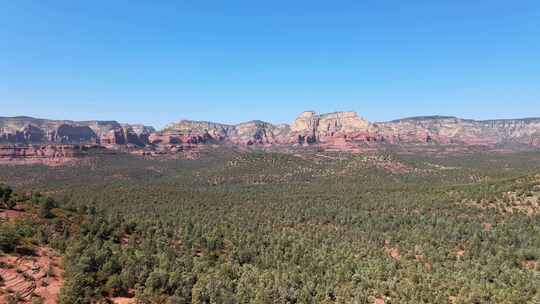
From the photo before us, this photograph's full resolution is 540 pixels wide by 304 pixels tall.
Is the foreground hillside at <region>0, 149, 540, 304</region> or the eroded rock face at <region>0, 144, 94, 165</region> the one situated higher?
the eroded rock face at <region>0, 144, 94, 165</region>

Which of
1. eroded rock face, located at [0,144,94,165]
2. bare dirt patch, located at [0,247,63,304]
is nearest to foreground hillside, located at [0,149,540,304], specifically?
bare dirt patch, located at [0,247,63,304]

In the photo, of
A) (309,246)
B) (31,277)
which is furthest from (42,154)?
(309,246)

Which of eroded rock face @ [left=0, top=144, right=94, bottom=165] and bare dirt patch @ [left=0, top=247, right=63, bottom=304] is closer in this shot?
bare dirt patch @ [left=0, top=247, right=63, bottom=304]

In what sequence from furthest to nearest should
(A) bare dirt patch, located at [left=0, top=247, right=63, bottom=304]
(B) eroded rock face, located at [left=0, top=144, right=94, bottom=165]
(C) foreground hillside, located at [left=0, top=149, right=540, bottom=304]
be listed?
(B) eroded rock face, located at [left=0, top=144, right=94, bottom=165], (C) foreground hillside, located at [left=0, top=149, right=540, bottom=304], (A) bare dirt patch, located at [left=0, top=247, right=63, bottom=304]

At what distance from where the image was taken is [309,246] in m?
50.7

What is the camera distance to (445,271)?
39.9 metres

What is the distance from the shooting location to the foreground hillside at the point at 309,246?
31.5 m

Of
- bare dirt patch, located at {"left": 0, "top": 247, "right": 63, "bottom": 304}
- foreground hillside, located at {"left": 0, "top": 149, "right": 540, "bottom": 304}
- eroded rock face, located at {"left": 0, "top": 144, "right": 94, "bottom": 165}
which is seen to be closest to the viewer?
bare dirt patch, located at {"left": 0, "top": 247, "right": 63, "bottom": 304}

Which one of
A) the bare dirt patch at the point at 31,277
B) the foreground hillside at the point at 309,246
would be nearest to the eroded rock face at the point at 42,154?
the foreground hillside at the point at 309,246

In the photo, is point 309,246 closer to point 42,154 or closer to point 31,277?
point 31,277

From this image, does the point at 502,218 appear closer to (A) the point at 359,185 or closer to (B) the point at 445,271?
(B) the point at 445,271

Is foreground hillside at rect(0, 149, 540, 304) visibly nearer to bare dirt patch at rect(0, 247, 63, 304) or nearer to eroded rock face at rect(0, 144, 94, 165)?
bare dirt patch at rect(0, 247, 63, 304)

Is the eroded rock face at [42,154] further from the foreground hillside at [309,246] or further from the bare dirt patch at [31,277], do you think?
the bare dirt patch at [31,277]

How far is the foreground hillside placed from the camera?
31484 millimetres
